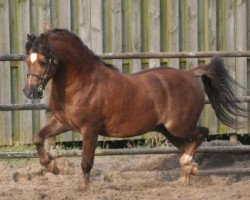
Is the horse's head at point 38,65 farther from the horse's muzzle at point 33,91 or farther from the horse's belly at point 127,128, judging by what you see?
the horse's belly at point 127,128

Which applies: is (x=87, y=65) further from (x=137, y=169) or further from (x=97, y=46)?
(x=97, y=46)

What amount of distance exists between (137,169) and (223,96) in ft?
4.59

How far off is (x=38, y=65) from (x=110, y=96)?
2.65 ft

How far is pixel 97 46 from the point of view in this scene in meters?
9.81

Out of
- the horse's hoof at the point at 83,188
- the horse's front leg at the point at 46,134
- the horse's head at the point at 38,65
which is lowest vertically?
the horse's hoof at the point at 83,188

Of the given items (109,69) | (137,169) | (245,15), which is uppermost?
(245,15)

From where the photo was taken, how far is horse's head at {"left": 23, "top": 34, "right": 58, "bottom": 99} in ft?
20.9

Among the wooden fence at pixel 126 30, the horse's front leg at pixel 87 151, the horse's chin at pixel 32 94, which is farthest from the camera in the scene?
the wooden fence at pixel 126 30

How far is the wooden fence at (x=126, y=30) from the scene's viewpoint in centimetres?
962

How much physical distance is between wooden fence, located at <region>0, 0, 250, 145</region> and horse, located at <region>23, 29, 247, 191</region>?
2295 millimetres

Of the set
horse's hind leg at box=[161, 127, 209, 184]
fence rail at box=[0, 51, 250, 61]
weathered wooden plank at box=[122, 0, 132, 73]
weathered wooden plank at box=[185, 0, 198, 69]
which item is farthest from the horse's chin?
weathered wooden plank at box=[185, 0, 198, 69]

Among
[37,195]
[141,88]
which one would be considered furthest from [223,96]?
[37,195]

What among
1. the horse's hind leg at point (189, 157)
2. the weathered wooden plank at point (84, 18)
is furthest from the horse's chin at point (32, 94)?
the weathered wooden plank at point (84, 18)

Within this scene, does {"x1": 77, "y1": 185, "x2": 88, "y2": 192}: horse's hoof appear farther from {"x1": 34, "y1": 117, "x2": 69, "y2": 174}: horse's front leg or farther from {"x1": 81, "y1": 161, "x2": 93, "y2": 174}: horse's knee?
{"x1": 34, "y1": 117, "x2": 69, "y2": 174}: horse's front leg
